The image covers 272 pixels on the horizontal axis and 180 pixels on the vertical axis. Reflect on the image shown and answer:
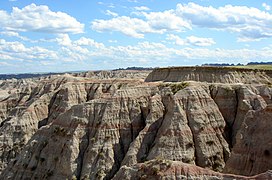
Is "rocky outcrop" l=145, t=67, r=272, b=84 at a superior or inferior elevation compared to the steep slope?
superior

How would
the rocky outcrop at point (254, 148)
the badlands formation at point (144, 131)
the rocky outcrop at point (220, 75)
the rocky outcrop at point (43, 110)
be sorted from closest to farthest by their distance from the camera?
the rocky outcrop at point (254, 148) < the badlands formation at point (144, 131) < the rocky outcrop at point (220, 75) < the rocky outcrop at point (43, 110)

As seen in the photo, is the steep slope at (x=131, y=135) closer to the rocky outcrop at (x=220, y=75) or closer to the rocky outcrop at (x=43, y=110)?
the rocky outcrop at (x=43, y=110)

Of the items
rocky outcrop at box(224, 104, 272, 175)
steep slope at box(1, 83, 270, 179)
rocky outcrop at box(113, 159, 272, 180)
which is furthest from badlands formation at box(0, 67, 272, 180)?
rocky outcrop at box(113, 159, 272, 180)

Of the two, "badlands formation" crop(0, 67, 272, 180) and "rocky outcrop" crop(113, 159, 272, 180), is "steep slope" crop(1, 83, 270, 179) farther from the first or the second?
"rocky outcrop" crop(113, 159, 272, 180)

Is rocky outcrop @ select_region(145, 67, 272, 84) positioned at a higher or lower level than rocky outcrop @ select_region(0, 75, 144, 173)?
higher

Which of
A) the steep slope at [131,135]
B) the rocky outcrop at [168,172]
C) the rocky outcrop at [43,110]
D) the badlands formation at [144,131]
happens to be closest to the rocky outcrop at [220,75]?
the rocky outcrop at [43,110]

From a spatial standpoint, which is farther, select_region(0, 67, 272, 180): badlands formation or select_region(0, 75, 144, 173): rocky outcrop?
select_region(0, 75, 144, 173): rocky outcrop

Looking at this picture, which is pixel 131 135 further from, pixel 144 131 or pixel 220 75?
pixel 220 75

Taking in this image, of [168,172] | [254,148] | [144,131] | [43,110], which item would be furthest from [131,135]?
[43,110]

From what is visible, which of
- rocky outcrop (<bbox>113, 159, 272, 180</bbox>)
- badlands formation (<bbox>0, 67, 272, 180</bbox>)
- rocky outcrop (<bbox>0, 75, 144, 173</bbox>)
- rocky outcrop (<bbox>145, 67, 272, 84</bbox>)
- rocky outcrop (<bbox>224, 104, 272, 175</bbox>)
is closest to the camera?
rocky outcrop (<bbox>113, 159, 272, 180</bbox>)

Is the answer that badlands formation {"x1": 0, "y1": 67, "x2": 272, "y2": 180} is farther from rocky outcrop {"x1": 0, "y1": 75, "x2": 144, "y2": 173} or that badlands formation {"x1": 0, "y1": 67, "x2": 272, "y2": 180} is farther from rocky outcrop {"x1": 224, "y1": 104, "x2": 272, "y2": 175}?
rocky outcrop {"x1": 0, "y1": 75, "x2": 144, "y2": 173}

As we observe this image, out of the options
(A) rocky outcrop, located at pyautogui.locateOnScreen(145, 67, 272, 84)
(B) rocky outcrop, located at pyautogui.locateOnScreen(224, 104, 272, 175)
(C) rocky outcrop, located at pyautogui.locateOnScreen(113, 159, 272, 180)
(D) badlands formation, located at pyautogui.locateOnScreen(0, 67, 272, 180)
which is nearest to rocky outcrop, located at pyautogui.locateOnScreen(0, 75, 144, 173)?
(A) rocky outcrop, located at pyautogui.locateOnScreen(145, 67, 272, 84)

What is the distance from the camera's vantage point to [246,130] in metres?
52.6

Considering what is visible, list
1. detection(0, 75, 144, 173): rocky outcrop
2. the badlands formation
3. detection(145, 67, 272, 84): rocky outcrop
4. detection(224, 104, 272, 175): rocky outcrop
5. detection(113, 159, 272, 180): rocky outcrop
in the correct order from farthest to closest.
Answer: detection(0, 75, 144, 173): rocky outcrop → detection(145, 67, 272, 84): rocky outcrop → the badlands formation → detection(224, 104, 272, 175): rocky outcrop → detection(113, 159, 272, 180): rocky outcrop
